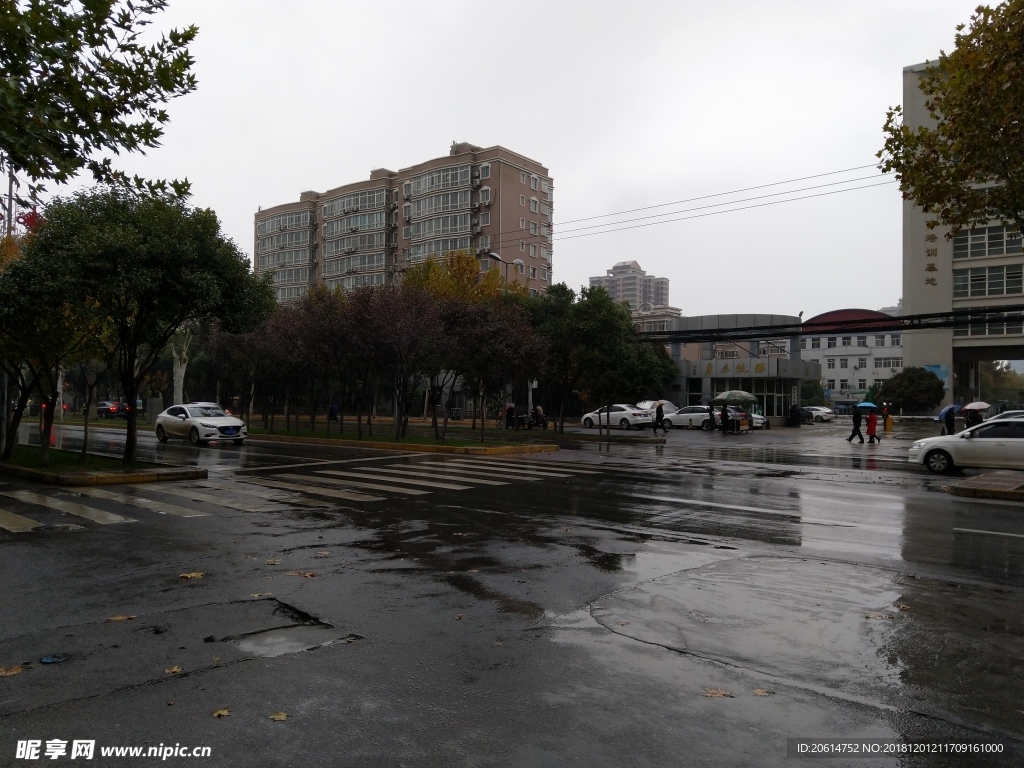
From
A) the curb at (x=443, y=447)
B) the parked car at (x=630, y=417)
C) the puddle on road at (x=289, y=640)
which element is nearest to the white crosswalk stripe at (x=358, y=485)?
the puddle on road at (x=289, y=640)

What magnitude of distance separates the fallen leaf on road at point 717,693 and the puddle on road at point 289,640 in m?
2.62

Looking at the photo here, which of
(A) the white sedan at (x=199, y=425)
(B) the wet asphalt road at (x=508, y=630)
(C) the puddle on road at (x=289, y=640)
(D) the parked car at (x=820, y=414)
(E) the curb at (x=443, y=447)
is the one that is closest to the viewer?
(B) the wet asphalt road at (x=508, y=630)

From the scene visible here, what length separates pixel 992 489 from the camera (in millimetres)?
14008

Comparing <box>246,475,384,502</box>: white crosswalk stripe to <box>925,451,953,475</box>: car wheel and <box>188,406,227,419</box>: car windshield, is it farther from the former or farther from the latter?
<box>925,451,953,475</box>: car wheel

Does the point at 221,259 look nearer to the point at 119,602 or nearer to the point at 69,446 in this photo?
the point at 119,602

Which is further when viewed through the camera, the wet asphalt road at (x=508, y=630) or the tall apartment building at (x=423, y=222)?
the tall apartment building at (x=423, y=222)

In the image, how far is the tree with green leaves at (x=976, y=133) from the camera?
12.1m

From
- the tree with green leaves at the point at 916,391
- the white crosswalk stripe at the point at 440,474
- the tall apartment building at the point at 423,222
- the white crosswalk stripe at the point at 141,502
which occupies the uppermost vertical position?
the tall apartment building at the point at 423,222

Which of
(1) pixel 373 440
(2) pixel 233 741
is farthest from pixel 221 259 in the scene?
(2) pixel 233 741

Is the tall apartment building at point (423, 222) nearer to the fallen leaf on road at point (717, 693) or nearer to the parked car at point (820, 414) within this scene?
the parked car at point (820, 414)

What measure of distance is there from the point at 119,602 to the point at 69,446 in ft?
72.7

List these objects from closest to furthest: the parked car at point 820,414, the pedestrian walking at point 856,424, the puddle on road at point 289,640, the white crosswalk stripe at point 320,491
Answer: the puddle on road at point 289,640 < the white crosswalk stripe at point 320,491 < the pedestrian walking at point 856,424 < the parked car at point 820,414

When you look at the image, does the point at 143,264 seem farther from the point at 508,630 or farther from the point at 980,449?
the point at 980,449

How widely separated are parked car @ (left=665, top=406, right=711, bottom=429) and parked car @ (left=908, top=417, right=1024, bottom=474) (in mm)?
25016
